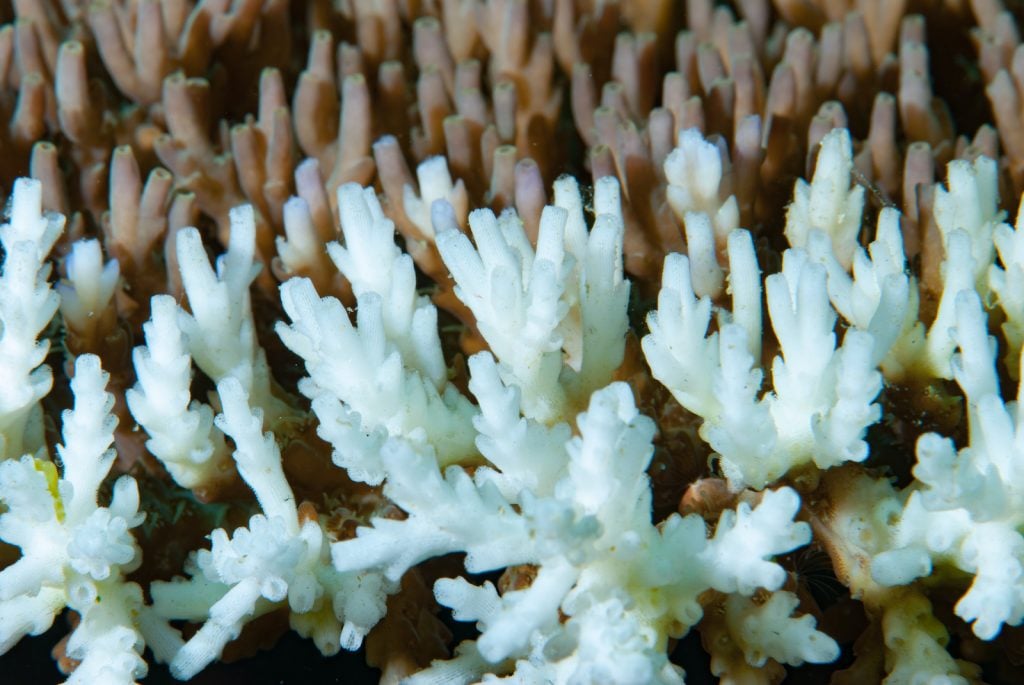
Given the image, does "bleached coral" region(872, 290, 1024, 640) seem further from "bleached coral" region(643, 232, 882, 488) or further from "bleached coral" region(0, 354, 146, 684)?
"bleached coral" region(0, 354, 146, 684)

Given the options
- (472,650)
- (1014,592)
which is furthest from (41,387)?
(1014,592)

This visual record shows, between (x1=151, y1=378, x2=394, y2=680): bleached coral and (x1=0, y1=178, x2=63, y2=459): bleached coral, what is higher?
(x1=0, y1=178, x2=63, y2=459): bleached coral

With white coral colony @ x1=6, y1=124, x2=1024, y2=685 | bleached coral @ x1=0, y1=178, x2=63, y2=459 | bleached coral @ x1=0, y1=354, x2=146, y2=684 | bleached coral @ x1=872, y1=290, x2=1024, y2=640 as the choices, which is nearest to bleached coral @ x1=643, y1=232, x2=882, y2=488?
white coral colony @ x1=6, y1=124, x2=1024, y2=685

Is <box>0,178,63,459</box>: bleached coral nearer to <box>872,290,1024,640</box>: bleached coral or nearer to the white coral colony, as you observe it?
the white coral colony

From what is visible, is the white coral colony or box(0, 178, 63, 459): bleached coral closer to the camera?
the white coral colony

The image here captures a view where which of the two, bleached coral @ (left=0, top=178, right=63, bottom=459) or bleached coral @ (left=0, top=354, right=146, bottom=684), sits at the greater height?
bleached coral @ (left=0, top=178, right=63, bottom=459)

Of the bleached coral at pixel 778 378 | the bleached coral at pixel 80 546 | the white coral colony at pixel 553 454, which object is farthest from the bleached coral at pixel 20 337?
the bleached coral at pixel 778 378

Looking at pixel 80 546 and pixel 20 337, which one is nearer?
pixel 80 546

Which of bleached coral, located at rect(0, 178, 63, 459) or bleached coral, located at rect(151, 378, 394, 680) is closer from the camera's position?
bleached coral, located at rect(151, 378, 394, 680)

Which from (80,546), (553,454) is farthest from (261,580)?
(553,454)

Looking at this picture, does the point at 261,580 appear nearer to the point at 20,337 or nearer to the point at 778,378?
the point at 20,337
